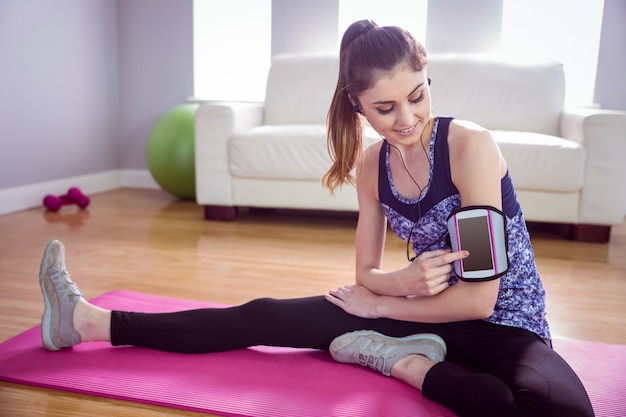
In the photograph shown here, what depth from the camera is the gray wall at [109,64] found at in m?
3.27

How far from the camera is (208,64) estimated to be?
4.12 m

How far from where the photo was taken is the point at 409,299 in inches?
49.2

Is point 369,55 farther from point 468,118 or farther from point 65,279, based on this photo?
point 468,118

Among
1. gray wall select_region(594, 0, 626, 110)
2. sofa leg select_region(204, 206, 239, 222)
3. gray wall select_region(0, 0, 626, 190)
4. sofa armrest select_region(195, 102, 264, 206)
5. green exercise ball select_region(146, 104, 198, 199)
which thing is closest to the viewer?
sofa armrest select_region(195, 102, 264, 206)

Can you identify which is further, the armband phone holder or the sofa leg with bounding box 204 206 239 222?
the sofa leg with bounding box 204 206 239 222

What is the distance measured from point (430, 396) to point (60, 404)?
722 mm

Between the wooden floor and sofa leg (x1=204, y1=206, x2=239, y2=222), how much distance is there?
64 millimetres

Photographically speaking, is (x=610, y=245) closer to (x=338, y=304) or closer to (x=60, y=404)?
(x=338, y=304)

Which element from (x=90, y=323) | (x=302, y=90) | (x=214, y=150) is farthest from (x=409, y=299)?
(x=302, y=90)

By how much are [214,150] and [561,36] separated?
222 cm

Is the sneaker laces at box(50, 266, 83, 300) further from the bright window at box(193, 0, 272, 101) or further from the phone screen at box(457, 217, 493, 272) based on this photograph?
the bright window at box(193, 0, 272, 101)

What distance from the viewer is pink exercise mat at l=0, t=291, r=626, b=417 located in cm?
113

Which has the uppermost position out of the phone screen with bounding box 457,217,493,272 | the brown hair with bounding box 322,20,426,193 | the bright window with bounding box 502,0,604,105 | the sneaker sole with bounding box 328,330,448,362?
the bright window with bounding box 502,0,604,105

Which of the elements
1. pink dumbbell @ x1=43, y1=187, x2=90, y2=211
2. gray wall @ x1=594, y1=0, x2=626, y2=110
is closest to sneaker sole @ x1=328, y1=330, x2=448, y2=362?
pink dumbbell @ x1=43, y1=187, x2=90, y2=211
